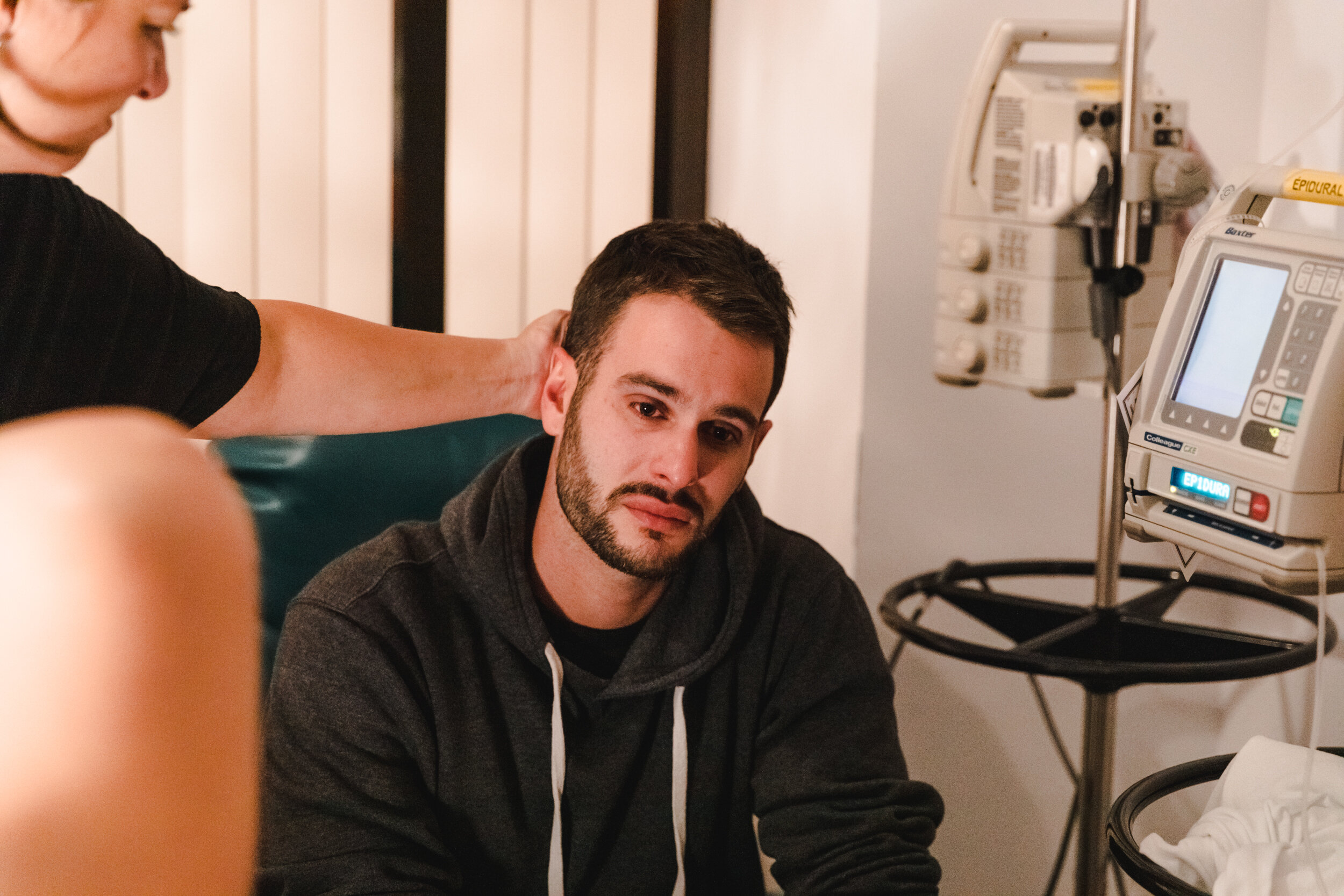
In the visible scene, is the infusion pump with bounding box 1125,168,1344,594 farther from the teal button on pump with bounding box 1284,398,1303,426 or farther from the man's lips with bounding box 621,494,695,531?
the man's lips with bounding box 621,494,695,531

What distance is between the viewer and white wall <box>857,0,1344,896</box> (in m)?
1.92

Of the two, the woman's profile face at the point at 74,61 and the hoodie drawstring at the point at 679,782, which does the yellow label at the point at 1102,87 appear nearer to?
the hoodie drawstring at the point at 679,782

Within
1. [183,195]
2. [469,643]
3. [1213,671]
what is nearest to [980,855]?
A: [1213,671]

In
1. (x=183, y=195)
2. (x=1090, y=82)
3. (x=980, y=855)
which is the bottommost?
(x=980, y=855)

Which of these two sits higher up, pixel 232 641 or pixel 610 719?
pixel 232 641

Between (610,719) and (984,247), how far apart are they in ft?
2.65

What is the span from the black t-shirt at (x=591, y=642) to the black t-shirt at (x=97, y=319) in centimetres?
47

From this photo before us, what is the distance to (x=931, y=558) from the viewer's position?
2184 millimetres

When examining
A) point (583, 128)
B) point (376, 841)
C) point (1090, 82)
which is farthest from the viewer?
point (583, 128)

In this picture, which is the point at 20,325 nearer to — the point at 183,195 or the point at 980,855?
the point at 183,195

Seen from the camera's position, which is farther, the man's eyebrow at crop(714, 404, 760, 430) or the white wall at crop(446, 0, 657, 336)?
the white wall at crop(446, 0, 657, 336)

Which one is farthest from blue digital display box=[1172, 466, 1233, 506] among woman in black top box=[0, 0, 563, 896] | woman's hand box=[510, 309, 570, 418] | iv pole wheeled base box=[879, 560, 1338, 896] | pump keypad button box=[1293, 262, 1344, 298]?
woman in black top box=[0, 0, 563, 896]

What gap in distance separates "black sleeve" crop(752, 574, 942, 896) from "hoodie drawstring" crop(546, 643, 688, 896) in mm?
89

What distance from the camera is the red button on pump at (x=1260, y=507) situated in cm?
99
